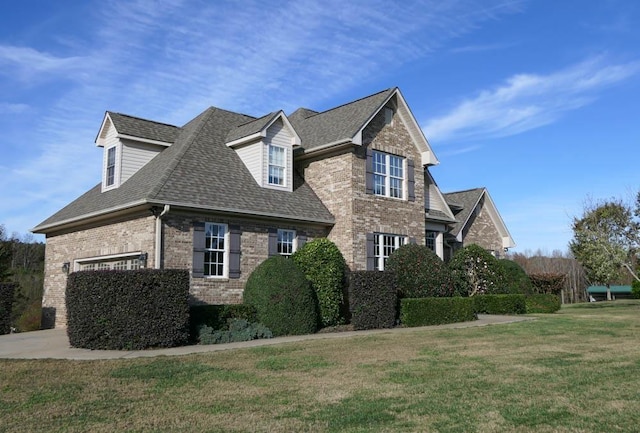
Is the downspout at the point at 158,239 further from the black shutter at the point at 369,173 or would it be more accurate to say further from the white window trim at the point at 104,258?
the black shutter at the point at 369,173

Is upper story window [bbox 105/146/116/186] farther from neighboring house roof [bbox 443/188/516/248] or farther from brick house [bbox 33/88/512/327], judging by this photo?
neighboring house roof [bbox 443/188/516/248]

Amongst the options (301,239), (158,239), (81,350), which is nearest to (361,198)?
(301,239)

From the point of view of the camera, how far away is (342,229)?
846 inches

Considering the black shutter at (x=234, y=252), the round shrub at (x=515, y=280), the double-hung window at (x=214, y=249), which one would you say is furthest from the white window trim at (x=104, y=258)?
the round shrub at (x=515, y=280)

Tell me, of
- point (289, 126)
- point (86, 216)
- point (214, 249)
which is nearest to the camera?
point (214, 249)

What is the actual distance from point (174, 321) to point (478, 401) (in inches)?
342

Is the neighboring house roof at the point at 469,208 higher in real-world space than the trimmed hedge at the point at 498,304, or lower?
higher

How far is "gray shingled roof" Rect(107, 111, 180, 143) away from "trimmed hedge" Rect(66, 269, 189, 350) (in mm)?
8199

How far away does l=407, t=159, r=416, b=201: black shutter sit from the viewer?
23.8 m

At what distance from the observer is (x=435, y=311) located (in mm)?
19375

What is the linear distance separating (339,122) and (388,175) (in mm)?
2913

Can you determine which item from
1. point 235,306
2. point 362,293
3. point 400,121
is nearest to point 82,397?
point 235,306

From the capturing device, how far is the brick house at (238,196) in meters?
17.8

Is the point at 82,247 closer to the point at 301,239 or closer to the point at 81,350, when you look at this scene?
the point at 301,239
